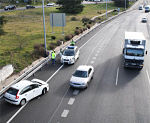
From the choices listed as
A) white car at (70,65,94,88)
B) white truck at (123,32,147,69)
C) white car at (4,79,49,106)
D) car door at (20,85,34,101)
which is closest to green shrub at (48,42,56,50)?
white truck at (123,32,147,69)

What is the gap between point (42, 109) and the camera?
691 inches

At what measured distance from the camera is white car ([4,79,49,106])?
57.5 feet

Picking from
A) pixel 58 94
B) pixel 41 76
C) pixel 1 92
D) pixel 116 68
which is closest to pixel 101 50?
pixel 116 68

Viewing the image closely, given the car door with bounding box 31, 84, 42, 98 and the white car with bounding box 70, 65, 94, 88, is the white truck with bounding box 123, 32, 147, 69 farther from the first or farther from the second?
the car door with bounding box 31, 84, 42, 98

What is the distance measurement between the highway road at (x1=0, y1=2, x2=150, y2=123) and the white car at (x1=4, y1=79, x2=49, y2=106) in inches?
22.4

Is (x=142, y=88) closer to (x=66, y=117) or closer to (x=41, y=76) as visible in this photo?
(x=66, y=117)

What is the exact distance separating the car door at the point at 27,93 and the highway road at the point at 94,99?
55 centimetres

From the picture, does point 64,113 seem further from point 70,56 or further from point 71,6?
point 71,6

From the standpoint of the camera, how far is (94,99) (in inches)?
757

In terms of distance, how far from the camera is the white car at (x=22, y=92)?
1752 centimetres

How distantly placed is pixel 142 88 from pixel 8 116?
13.3 m

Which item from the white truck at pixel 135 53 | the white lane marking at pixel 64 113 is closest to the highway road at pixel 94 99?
the white lane marking at pixel 64 113

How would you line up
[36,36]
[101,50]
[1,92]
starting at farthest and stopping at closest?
[36,36] < [101,50] < [1,92]

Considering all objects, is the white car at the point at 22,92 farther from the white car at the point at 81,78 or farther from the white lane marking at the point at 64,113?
the white lane marking at the point at 64,113
